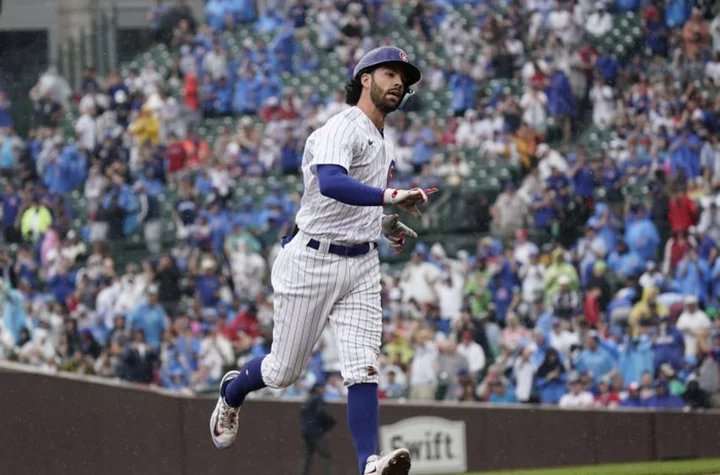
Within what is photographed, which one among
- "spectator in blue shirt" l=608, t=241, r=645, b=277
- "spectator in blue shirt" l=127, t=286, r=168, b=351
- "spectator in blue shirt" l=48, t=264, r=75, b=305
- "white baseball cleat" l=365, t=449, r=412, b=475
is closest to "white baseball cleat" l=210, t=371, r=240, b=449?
"white baseball cleat" l=365, t=449, r=412, b=475

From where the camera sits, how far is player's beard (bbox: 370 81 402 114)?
643 cm

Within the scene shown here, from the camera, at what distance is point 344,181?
20.1 feet

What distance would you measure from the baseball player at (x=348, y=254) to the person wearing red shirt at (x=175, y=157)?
11.4 meters

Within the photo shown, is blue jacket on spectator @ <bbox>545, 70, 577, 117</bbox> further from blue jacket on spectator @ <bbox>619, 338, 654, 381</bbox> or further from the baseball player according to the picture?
the baseball player

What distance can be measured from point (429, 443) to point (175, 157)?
678 centimetres

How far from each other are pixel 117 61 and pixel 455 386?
8832 mm

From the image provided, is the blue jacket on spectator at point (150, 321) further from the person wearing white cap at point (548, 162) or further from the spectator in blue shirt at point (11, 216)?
the person wearing white cap at point (548, 162)

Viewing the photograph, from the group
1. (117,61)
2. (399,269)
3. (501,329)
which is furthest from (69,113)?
(501,329)

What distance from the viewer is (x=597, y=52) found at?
60.1ft

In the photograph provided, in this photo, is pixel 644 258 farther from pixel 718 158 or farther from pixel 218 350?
pixel 218 350

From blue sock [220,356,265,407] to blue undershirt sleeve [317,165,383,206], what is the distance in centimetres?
117

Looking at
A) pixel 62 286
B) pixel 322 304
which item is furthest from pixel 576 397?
pixel 322 304

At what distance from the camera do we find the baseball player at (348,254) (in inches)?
249

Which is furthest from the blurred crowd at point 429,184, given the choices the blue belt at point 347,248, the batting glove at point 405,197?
the batting glove at point 405,197
